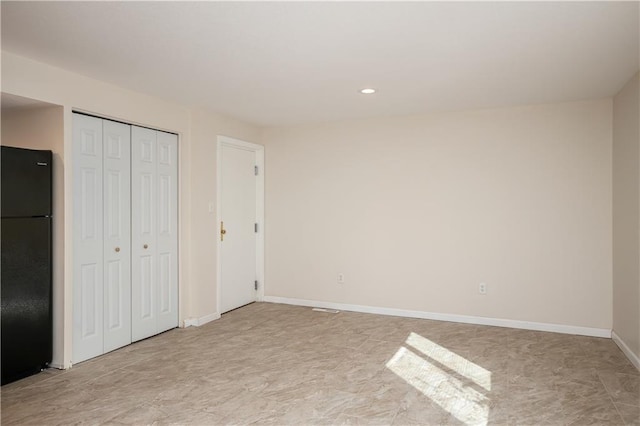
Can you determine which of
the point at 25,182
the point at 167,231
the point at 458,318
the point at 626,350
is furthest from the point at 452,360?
the point at 25,182

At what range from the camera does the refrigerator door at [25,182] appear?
10.2 feet

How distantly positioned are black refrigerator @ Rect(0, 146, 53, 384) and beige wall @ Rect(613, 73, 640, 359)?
4.57 meters

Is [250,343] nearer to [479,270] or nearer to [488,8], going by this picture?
[479,270]

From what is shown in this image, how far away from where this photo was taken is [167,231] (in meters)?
4.46

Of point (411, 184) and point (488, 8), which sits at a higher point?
point (488, 8)

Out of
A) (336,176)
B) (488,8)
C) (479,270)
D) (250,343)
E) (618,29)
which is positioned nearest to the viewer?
(488,8)

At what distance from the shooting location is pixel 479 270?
15.6ft

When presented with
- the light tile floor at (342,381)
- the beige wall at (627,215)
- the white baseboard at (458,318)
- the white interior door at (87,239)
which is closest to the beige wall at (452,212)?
the white baseboard at (458,318)

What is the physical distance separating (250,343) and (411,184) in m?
2.49

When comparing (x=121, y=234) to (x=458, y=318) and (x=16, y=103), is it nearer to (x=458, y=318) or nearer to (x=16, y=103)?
(x=16, y=103)

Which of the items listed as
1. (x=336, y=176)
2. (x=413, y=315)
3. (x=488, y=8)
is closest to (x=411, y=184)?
(x=336, y=176)

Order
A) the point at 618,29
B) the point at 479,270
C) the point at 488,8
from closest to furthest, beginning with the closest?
the point at 488,8
the point at 618,29
the point at 479,270

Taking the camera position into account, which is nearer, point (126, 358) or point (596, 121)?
point (126, 358)

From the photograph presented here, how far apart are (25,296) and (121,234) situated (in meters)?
0.91
